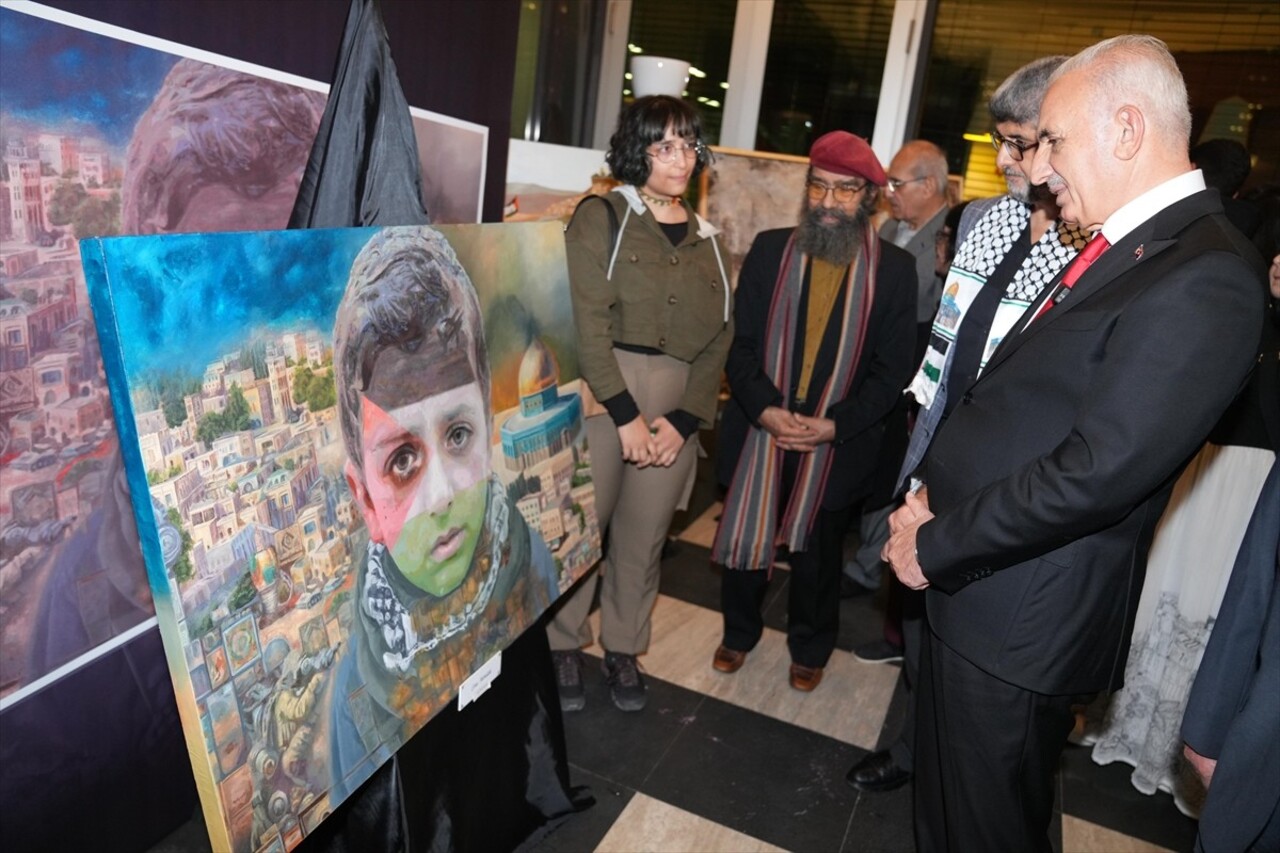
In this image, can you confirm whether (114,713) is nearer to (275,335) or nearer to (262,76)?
(275,335)

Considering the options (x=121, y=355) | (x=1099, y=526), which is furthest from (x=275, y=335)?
(x=1099, y=526)

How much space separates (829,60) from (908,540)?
4267 mm

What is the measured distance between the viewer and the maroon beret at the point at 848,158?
2463 mm

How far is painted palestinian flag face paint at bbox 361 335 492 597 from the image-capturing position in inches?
50.8

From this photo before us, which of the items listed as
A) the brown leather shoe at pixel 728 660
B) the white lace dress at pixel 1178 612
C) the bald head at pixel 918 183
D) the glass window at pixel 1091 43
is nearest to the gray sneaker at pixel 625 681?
the brown leather shoe at pixel 728 660

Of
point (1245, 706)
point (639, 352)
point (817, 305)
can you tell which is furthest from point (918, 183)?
point (1245, 706)

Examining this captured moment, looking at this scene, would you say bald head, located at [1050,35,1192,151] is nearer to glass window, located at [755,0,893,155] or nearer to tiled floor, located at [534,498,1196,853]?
tiled floor, located at [534,498,1196,853]

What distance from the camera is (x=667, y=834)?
6.68 feet

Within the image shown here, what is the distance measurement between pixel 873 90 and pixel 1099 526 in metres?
4.33

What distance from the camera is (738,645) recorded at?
2789mm

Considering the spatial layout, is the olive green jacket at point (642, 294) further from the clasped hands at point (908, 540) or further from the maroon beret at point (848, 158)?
the clasped hands at point (908, 540)

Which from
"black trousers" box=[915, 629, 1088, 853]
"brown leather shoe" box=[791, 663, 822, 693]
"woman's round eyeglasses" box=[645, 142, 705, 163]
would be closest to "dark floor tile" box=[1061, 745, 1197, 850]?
"brown leather shoe" box=[791, 663, 822, 693]

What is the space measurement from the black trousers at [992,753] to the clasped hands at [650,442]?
3.12ft

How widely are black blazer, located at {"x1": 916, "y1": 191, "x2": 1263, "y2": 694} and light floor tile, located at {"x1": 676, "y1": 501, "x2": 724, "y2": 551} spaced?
2228 mm
